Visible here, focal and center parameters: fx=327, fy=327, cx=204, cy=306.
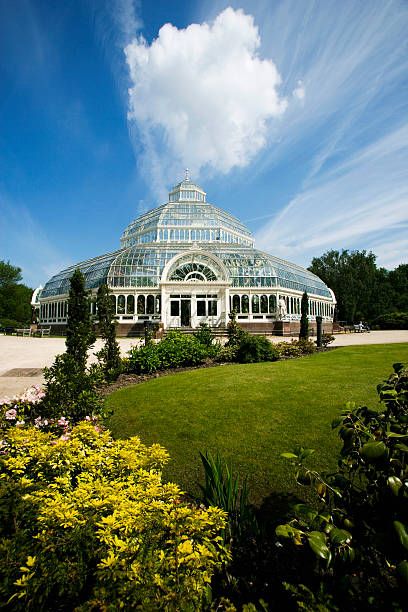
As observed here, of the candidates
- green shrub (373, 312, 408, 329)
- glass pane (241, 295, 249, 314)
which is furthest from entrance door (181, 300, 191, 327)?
green shrub (373, 312, 408, 329)

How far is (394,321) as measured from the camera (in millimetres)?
48406

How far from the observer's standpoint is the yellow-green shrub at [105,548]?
1877mm

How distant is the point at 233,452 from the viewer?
5.22 m

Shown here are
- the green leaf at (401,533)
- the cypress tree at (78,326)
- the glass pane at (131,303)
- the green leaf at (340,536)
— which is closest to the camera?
the green leaf at (401,533)

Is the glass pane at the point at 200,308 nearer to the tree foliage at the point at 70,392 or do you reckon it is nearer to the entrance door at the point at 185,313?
the entrance door at the point at 185,313

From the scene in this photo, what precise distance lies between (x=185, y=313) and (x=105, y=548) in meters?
32.8

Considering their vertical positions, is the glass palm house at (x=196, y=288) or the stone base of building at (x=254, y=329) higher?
the glass palm house at (x=196, y=288)

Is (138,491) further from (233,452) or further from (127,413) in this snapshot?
(127,413)

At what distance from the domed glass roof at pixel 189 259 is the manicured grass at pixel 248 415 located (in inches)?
1016

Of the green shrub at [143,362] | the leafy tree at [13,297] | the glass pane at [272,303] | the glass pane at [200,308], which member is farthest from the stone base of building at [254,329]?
the leafy tree at [13,297]

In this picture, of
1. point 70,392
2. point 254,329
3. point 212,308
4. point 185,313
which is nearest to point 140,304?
point 185,313

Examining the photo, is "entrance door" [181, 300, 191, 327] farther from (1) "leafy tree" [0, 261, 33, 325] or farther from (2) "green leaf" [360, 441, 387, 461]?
(1) "leafy tree" [0, 261, 33, 325]

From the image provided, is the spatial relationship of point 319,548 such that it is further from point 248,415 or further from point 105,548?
point 248,415

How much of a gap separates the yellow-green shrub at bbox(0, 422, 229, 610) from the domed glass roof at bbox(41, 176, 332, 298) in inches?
1260
